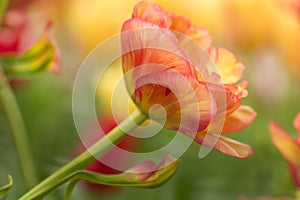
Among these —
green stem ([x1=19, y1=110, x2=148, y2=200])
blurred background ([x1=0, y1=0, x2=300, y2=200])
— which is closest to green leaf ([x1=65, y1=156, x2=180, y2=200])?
green stem ([x1=19, y1=110, x2=148, y2=200])

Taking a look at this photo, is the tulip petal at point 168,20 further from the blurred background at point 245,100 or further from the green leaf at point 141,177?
the blurred background at point 245,100

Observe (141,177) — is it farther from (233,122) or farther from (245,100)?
(245,100)

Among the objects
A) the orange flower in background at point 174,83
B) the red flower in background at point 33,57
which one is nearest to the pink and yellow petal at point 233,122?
the orange flower in background at point 174,83

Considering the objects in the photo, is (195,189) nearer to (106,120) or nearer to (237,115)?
(106,120)

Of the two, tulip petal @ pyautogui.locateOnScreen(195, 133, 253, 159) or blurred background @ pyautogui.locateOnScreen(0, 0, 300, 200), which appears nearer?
tulip petal @ pyautogui.locateOnScreen(195, 133, 253, 159)

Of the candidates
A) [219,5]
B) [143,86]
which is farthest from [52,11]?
[143,86]

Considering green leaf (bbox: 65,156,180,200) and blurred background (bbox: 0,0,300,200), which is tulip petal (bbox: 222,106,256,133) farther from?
blurred background (bbox: 0,0,300,200)
